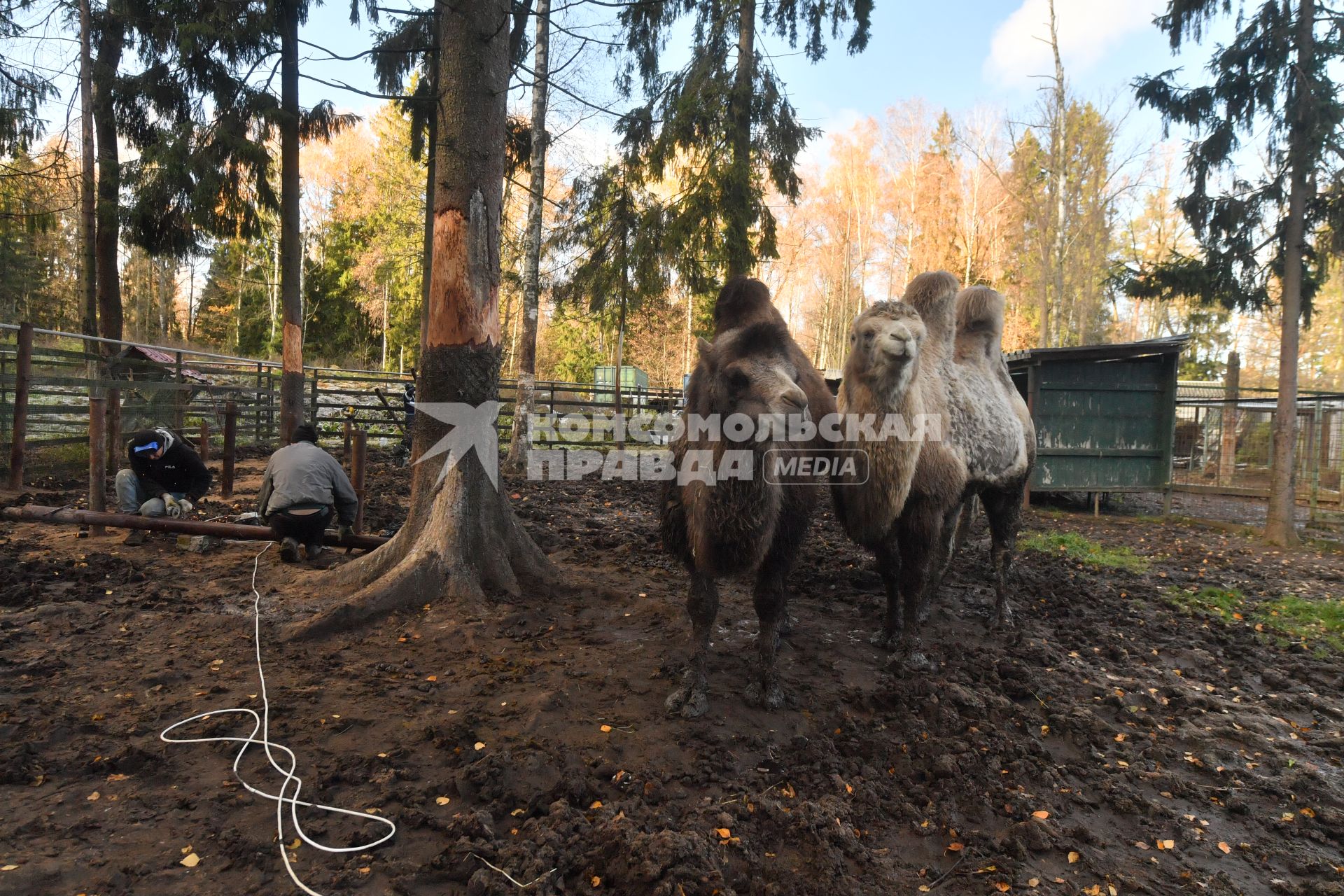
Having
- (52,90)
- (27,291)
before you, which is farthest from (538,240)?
(27,291)

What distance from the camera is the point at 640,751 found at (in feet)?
10.3

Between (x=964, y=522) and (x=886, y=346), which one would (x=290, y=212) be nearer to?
(x=886, y=346)

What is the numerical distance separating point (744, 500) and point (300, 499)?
14.0ft

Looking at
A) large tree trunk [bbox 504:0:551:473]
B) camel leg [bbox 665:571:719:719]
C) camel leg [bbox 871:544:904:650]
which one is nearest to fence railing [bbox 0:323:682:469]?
large tree trunk [bbox 504:0:551:473]

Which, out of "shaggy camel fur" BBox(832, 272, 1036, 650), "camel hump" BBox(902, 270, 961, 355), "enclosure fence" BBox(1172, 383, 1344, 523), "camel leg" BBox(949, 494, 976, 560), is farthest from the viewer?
"enclosure fence" BBox(1172, 383, 1344, 523)

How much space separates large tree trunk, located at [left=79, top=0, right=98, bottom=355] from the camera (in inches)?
487

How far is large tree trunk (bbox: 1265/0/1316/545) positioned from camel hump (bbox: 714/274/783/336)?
895 cm

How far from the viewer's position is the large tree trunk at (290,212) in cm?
1074

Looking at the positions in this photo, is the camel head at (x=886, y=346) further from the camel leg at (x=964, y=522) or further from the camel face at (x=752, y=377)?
the camel leg at (x=964, y=522)

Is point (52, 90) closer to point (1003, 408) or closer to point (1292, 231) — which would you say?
point (1003, 408)

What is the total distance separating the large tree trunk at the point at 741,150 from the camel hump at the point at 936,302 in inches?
259

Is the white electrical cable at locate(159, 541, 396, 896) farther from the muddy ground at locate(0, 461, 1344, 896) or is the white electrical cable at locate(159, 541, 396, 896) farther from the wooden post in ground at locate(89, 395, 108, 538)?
the wooden post in ground at locate(89, 395, 108, 538)

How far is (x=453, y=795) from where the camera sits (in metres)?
2.75

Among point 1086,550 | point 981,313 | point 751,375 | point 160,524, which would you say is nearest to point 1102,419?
point 1086,550
